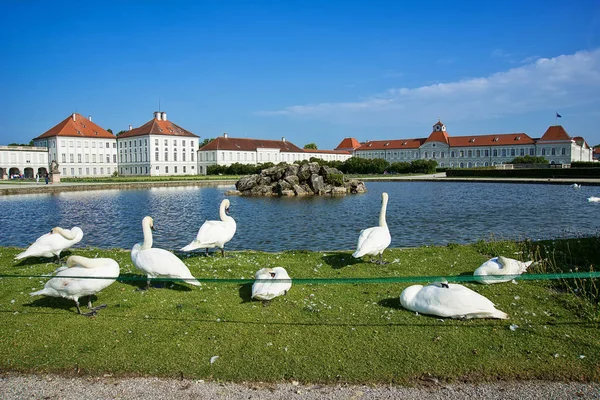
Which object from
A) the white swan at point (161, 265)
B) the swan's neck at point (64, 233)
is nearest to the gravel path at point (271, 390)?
the white swan at point (161, 265)

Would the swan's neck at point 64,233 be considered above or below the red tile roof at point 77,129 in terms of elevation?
below

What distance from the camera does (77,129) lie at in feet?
333

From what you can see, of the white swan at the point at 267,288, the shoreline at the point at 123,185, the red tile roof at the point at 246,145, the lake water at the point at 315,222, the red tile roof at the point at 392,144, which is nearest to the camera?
the white swan at the point at 267,288

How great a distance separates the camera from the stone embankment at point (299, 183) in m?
41.3

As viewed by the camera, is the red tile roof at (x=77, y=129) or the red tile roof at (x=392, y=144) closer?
the red tile roof at (x=77, y=129)

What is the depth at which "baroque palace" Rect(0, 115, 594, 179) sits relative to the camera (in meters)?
99.4

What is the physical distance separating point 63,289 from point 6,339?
94 centimetres

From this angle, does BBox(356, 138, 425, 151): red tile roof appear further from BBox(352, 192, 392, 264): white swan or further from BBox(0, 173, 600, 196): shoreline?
BBox(352, 192, 392, 264): white swan

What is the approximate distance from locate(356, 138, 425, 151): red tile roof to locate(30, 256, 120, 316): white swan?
132513mm

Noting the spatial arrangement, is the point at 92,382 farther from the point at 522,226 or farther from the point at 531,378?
the point at 522,226

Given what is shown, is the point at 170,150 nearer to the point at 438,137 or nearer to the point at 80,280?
the point at 438,137

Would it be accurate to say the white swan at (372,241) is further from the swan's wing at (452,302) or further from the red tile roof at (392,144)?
the red tile roof at (392,144)

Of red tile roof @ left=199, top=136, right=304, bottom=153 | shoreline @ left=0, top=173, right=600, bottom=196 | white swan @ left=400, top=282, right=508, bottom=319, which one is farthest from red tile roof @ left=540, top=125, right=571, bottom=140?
white swan @ left=400, top=282, right=508, bottom=319

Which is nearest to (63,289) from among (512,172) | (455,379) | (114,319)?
(114,319)
